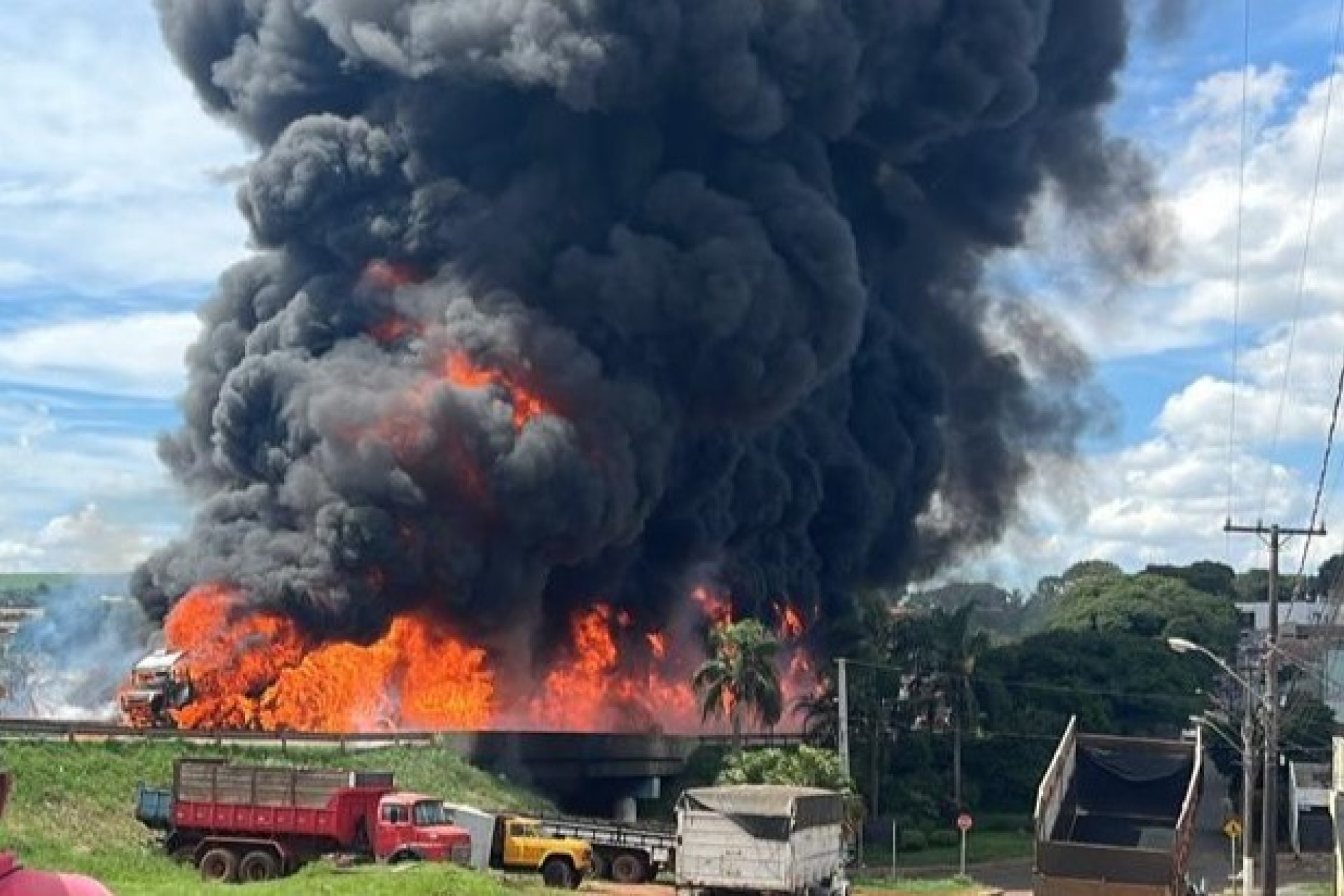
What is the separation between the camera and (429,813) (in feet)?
120

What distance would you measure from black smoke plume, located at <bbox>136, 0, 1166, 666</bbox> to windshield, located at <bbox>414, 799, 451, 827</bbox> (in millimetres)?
27536

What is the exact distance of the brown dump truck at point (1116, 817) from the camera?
27.7 m

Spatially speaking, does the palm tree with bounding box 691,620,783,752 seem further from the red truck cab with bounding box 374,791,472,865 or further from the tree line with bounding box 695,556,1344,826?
the red truck cab with bounding box 374,791,472,865

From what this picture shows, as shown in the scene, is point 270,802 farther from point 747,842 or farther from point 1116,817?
point 1116,817

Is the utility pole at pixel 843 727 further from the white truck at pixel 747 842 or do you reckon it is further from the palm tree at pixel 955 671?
the white truck at pixel 747 842

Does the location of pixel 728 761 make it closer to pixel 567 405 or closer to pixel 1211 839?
pixel 567 405

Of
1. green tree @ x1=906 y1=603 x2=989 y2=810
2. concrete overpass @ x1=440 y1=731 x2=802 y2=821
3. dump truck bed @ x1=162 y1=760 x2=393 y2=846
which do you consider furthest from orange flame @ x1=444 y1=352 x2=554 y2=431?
dump truck bed @ x1=162 y1=760 x2=393 y2=846

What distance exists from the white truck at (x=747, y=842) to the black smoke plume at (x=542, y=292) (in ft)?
95.6

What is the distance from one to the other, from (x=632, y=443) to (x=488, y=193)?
44.0 feet

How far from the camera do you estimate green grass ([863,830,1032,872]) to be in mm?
60094

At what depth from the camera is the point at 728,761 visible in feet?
188

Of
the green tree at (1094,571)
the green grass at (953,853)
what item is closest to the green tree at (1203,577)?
the green tree at (1094,571)

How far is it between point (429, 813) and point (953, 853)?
32.1 m

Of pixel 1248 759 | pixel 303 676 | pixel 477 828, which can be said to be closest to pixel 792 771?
pixel 477 828
